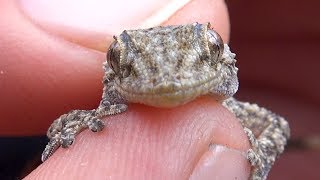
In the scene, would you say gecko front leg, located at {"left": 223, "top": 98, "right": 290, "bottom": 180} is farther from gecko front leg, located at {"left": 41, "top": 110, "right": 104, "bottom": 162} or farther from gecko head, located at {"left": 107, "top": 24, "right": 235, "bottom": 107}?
gecko front leg, located at {"left": 41, "top": 110, "right": 104, "bottom": 162}

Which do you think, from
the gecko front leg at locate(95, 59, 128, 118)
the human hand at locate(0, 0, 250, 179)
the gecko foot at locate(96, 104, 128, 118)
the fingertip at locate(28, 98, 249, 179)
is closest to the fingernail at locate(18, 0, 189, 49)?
the human hand at locate(0, 0, 250, 179)

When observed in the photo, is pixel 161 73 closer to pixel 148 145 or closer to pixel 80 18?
pixel 148 145

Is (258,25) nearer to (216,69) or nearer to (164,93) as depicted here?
(216,69)

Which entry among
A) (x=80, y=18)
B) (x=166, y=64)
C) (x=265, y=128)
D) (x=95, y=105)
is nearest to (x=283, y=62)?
(x=265, y=128)

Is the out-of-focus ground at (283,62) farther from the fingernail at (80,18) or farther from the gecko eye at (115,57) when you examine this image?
the gecko eye at (115,57)

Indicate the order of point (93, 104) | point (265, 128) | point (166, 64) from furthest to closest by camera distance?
point (265, 128), point (93, 104), point (166, 64)

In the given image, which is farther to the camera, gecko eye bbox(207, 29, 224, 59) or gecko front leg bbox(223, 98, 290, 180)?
gecko front leg bbox(223, 98, 290, 180)
